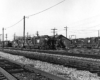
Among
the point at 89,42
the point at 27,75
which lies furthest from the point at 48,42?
the point at 27,75

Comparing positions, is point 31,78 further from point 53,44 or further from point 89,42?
point 89,42

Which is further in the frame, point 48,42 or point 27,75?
point 48,42

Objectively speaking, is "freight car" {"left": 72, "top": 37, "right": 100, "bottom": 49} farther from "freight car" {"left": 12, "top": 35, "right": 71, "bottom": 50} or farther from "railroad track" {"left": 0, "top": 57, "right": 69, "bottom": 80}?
"railroad track" {"left": 0, "top": 57, "right": 69, "bottom": 80}

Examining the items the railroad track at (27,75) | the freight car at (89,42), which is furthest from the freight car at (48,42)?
the railroad track at (27,75)

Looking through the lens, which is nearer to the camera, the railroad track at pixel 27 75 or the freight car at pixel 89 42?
the railroad track at pixel 27 75

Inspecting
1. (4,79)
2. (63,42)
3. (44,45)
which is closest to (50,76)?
(4,79)

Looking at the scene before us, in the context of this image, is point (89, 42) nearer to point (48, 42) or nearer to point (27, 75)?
point (48, 42)

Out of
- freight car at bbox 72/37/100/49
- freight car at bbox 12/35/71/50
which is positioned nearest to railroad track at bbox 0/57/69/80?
freight car at bbox 12/35/71/50

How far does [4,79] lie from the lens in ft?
18.3

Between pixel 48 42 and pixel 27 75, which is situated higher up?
pixel 48 42

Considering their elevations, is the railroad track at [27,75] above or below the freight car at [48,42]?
below

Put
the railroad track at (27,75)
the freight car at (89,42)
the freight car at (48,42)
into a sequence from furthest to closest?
the freight car at (89,42) → the freight car at (48,42) → the railroad track at (27,75)

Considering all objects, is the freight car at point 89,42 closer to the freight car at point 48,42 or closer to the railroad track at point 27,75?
the freight car at point 48,42

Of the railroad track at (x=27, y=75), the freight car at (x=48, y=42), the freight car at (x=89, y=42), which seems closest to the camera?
the railroad track at (x=27, y=75)
